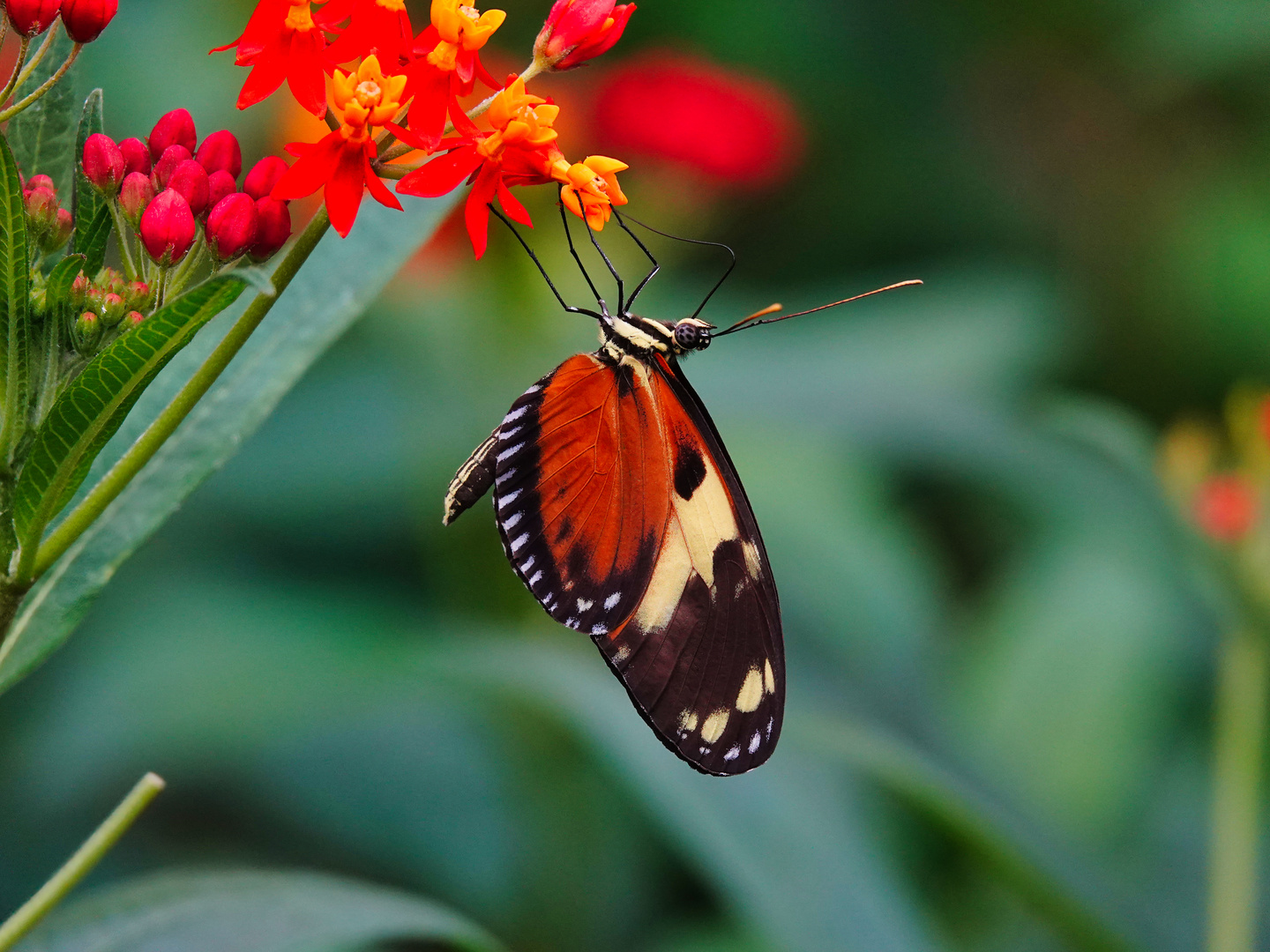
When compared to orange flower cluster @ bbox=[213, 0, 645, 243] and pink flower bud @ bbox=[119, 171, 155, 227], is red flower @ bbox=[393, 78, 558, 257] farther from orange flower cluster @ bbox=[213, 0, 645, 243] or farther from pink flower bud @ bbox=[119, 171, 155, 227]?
pink flower bud @ bbox=[119, 171, 155, 227]

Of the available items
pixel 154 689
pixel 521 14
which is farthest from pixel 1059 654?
pixel 521 14

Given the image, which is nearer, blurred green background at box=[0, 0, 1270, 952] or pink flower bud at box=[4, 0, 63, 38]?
pink flower bud at box=[4, 0, 63, 38]

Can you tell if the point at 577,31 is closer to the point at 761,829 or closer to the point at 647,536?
the point at 647,536

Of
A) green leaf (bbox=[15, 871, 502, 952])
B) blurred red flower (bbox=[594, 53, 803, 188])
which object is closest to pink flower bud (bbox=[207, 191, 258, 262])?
green leaf (bbox=[15, 871, 502, 952])

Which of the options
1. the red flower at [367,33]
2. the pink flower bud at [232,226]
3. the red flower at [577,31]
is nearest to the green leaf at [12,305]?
the pink flower bud at [232,226]

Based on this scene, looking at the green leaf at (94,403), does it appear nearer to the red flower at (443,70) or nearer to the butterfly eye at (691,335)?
the red flower at (443,70)

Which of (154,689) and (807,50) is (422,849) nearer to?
(154,689)

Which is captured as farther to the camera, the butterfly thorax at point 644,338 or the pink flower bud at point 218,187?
the butterfly thorax at point 644,338
